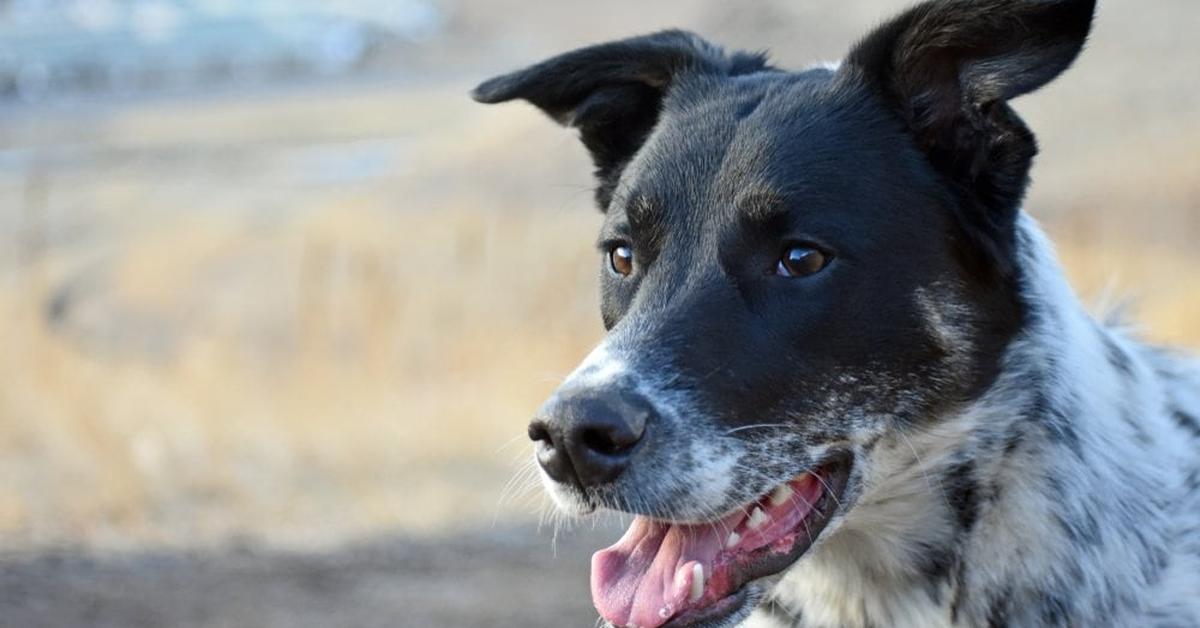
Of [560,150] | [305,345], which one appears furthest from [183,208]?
[305,345]

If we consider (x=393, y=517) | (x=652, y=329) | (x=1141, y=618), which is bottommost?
(x=1141, y=618)

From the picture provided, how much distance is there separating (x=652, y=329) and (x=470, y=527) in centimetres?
510

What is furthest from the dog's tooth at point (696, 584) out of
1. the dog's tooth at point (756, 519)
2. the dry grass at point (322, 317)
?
the dry grass at point (322, 317)

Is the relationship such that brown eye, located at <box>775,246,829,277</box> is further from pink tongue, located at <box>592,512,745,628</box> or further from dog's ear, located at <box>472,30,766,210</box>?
dog's ear, located at <box>472,30,766,210</box>

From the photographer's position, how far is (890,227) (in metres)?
3.69

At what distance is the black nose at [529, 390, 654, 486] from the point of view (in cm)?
323

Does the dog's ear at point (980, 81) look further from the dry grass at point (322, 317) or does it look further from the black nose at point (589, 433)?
the dry grass at point (322, 317)

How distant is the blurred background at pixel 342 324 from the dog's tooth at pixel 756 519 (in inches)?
27.2

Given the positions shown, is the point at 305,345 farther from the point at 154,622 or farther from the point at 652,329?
the point at 652,329

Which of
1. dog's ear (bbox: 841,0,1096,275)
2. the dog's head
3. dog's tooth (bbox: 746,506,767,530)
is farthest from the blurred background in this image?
dog's tooth (bbox: 746,506,767,530)

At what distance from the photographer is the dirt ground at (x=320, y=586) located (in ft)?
22.0

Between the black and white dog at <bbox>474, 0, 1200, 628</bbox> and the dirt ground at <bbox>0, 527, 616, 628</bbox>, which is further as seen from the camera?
the dirt ground at <bbox>0, 527, 616, 628</bbox>

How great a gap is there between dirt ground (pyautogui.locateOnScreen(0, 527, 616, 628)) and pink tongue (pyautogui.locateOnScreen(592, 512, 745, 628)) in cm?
313

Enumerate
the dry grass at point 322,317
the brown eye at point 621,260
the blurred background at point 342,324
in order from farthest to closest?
the dry grass at point 322,317
the blurred background at point 342,324
the brown eye at point 621,260
